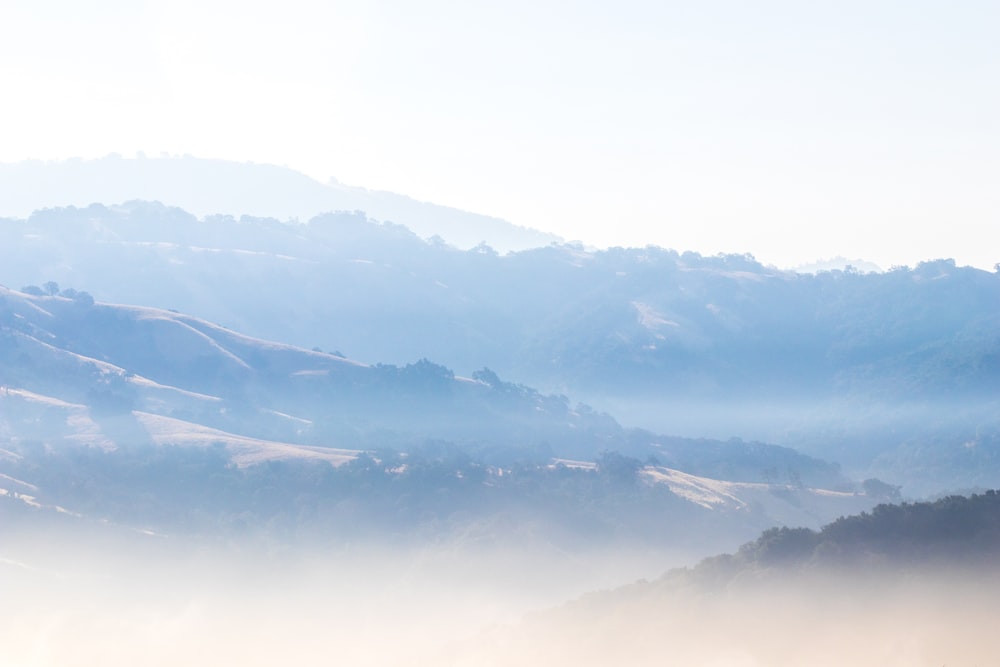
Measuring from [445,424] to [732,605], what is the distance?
345 feet

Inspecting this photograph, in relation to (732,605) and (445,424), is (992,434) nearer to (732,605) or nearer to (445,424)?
(445,424)

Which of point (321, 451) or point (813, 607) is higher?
point (321, 451)

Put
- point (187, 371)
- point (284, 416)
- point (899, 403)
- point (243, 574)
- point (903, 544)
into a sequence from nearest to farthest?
1. point (903, 544)
2. point (243, 574)
3. point (284, 416)
4. point (187, 371)
5. point (899, 403)

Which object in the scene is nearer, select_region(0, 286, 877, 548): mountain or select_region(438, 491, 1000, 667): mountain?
select_region(438, 491, 1000, 667): mountain

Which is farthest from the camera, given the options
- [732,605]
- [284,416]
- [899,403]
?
[899,403]

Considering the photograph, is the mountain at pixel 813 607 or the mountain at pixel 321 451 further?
the mountain at pixel 321 451

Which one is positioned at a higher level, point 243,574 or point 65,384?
point 65,384

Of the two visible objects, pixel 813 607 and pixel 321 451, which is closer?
pixel 813 607

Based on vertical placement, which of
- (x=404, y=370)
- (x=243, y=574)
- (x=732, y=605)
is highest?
(x=404, y=370)

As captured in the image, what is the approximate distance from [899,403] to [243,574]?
412 ft

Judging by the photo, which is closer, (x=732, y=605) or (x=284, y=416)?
(x=732, y=605)

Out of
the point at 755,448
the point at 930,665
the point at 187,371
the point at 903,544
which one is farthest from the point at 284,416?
the point at 930,665

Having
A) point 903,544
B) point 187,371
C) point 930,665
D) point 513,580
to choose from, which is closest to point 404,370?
point 187,371

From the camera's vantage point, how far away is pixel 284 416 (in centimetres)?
13550
